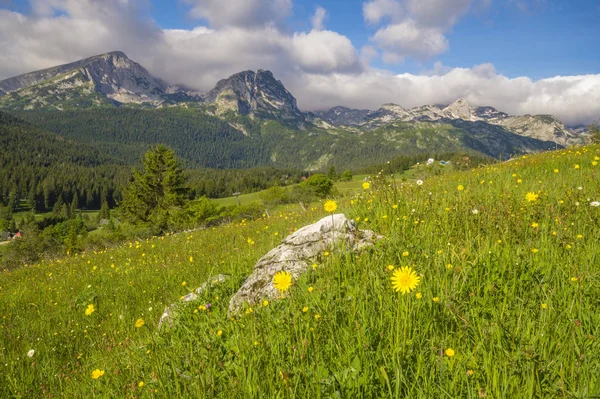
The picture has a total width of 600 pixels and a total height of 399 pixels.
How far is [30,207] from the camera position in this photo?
157 meters

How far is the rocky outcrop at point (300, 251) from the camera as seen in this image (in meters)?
4.01

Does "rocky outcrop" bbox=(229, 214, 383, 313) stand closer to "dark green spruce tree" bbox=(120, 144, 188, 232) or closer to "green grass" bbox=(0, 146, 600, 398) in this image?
"green grass" bbox=(0, 146, 600, 398)

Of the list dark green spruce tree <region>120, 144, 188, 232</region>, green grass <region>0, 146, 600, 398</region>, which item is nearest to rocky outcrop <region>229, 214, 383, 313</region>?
green grass <region>0, 146, 600, 398</region>

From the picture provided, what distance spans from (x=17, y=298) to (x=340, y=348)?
342 inches

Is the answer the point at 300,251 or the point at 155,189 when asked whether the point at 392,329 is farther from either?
the point at 155,189

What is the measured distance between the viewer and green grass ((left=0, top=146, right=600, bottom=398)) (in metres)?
1.90

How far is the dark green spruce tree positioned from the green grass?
37875mm

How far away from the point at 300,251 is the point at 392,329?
2474mm

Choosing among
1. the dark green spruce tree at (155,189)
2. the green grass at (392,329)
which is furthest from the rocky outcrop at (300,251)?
the dark green spruce tree at (155,189)

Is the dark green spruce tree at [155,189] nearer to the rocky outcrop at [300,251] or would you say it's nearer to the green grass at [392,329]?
the green grass at [392,329]

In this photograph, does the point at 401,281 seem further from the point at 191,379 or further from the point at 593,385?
the point at 191,379

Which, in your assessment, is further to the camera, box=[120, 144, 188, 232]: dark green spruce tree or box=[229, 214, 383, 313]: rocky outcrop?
box=[120, 144, 188, 232]: dark green spruce tree

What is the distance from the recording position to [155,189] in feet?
137

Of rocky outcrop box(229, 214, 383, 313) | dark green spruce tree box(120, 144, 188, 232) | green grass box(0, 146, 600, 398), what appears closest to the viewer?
green grass box(0, 146, 600, 398)
